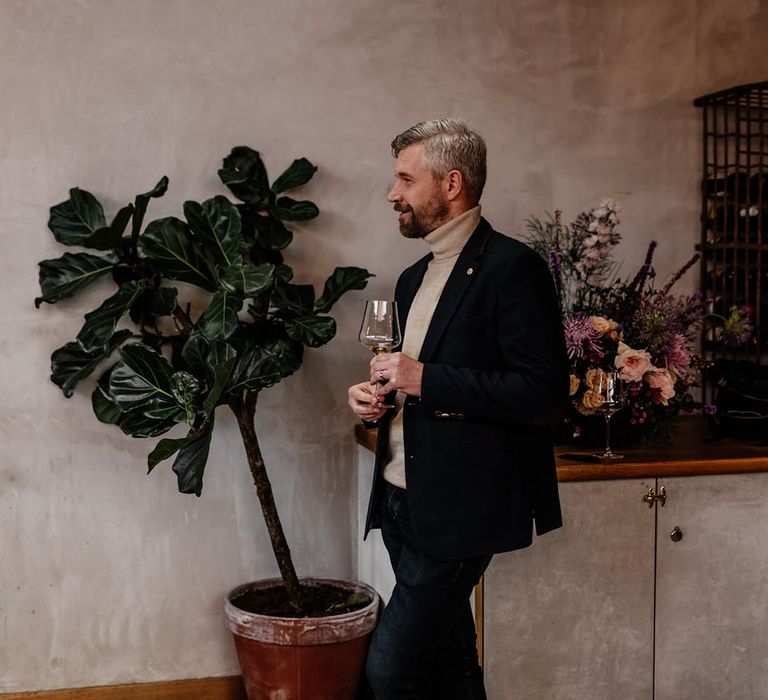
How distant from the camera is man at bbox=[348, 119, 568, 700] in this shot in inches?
81.8

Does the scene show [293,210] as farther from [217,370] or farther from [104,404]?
[104,404]

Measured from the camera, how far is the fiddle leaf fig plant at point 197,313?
2855 mm

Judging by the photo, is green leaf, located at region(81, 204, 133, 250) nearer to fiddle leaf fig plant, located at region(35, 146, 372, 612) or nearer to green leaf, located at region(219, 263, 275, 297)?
fiddle leaf fig plant, located at region(35, 146, 372, 612)

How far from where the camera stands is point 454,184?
2254 mm

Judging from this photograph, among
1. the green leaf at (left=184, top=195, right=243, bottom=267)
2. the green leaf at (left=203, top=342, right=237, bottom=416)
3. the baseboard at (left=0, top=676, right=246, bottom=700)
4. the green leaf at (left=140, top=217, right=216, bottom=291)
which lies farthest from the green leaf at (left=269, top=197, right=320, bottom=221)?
the baseboard at (left=0, top=676, right=246, bottom=700)

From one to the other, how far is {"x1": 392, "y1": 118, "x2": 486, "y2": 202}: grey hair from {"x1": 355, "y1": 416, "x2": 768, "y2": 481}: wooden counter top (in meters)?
0.91

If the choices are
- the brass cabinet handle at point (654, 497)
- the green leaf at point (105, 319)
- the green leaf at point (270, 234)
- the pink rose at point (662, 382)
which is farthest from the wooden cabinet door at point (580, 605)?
the green leaf at point (105, 319)

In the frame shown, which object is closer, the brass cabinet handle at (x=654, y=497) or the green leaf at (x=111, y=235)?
the brass cabinet handle at (x=654, y=497)

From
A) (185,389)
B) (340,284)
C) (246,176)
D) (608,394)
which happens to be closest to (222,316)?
(185,389)

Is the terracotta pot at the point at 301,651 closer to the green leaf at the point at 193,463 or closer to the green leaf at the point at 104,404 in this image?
the green leaf at the point at 193,463

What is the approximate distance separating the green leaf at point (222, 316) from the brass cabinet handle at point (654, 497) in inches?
50.7

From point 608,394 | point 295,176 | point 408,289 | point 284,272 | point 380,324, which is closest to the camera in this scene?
point 380,324

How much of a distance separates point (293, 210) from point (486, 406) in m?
1.46

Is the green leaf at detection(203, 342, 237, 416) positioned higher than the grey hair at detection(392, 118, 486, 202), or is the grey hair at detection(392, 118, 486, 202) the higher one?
the grey hair at detection(392, 118, 486, 202)
